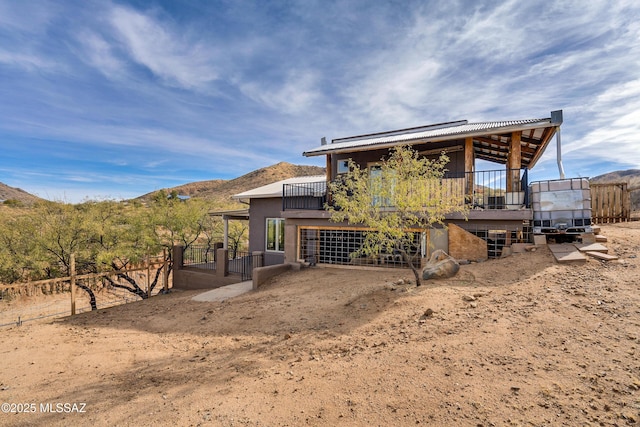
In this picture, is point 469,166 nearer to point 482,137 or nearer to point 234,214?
point 482,137

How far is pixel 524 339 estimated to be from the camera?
14.6 ft

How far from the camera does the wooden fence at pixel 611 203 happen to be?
12.7 meters

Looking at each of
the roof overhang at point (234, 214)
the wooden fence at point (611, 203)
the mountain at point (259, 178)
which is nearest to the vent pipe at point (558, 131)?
the wooden fence at point (611, 203)

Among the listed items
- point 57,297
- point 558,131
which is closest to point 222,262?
point 57,297

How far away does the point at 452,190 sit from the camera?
1135 centimetres

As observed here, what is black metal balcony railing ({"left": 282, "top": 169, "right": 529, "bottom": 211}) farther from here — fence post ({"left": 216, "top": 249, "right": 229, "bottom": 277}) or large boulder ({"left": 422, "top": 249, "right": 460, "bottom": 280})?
fence post ({"left": 216, "top": 249, "right": 229, "bottom": 277})

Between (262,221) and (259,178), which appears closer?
(262,221)

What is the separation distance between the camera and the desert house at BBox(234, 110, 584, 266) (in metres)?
10.1

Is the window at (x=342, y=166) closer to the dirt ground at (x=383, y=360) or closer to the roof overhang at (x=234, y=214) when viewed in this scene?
the roof overhang at (x=234, y=214)

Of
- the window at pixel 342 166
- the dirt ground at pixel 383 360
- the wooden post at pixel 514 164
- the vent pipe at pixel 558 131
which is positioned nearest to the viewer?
the dirt ground at pixel 383 360

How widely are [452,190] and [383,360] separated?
27.9 ft

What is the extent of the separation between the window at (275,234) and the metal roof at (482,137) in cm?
426

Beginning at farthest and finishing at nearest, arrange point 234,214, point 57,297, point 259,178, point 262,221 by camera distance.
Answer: point 259,178
point 234,214
point 262,221
point 57,297

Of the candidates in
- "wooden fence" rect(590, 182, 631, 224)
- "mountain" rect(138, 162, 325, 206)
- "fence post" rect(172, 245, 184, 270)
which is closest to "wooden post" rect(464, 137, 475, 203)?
"wooden fence" rect(590, 182, 631, 224)
